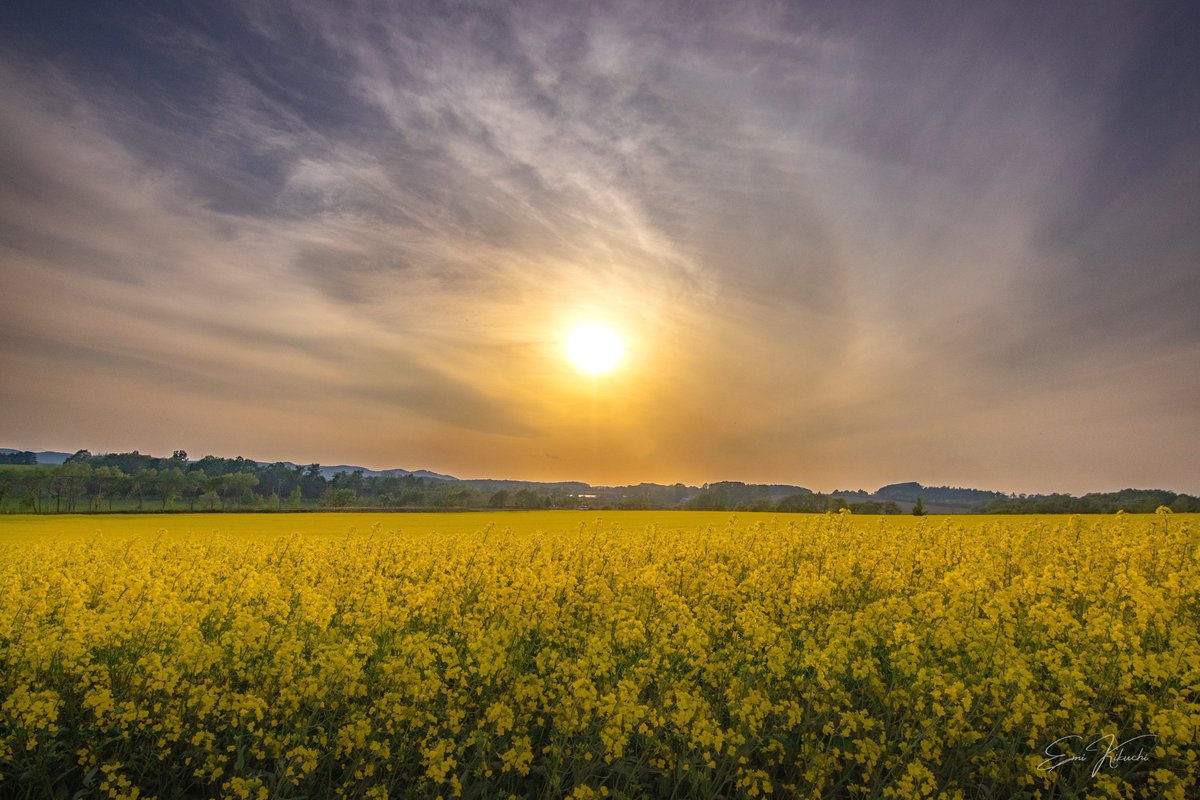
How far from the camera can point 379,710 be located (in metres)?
7.43

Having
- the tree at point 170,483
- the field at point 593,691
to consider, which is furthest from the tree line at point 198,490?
the field at point 593,691

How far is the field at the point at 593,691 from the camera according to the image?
22.5ft

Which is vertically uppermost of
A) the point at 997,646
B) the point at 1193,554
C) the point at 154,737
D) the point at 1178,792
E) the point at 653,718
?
the point at 1193,554

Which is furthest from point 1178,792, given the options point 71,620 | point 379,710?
point 71,620

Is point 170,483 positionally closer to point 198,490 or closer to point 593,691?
point 198,490

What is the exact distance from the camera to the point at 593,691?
6555mm

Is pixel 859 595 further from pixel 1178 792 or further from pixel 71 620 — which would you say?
pixel 71 620

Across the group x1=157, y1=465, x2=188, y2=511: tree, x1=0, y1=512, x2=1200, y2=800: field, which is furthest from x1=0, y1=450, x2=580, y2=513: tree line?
x1=0, y1=512, x2=1200, y2=800: field

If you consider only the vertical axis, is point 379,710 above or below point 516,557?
below

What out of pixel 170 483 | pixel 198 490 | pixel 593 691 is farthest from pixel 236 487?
pixel 593 691

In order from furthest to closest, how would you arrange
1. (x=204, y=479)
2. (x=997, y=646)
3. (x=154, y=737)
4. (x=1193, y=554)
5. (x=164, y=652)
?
(x=204, y=479) < (x=1193, y=554) < (x=164, y=652) < (x=997, y=646) < (x=154, y=737)

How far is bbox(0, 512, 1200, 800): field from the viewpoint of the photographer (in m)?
6.84

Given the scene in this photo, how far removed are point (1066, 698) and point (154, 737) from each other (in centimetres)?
1096

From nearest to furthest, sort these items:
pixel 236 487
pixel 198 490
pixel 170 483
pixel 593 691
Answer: pixel 593 691
pixel 170 483
pixel 198 490
pixel 236 487
